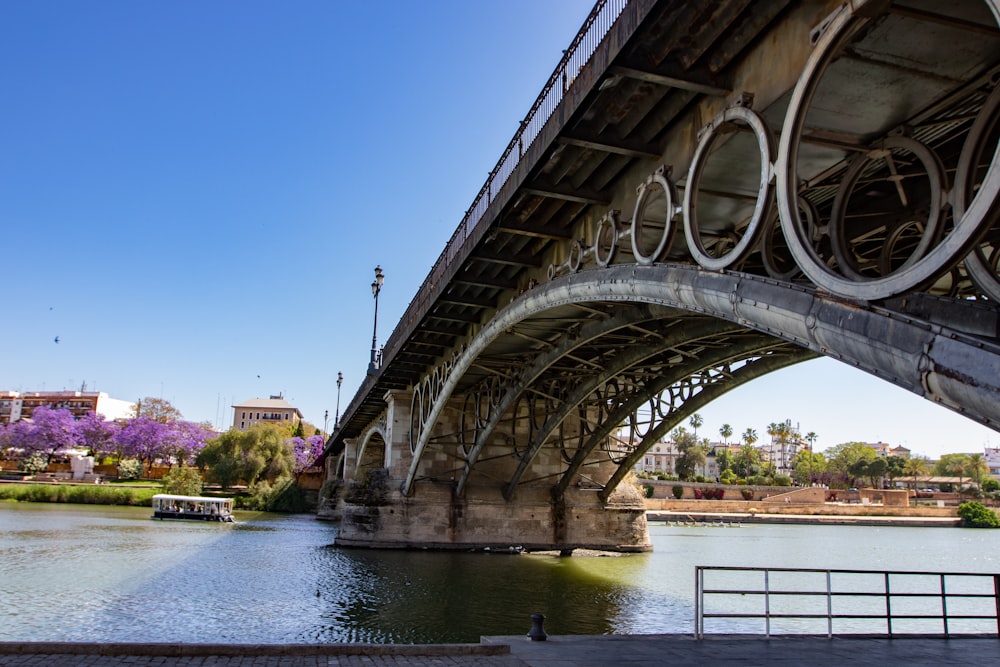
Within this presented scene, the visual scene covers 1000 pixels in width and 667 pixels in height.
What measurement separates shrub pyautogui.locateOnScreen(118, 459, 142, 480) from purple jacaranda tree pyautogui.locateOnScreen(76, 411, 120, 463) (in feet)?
23.8

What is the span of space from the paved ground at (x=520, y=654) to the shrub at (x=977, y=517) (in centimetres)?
8439

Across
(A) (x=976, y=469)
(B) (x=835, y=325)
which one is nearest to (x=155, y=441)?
(B) (x=835, y=325)

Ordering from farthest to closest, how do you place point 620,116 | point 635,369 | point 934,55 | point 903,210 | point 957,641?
point 635,369 < point 620,116 < point 957,641 < point 903,210 < point 934,55

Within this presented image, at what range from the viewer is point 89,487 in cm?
6366

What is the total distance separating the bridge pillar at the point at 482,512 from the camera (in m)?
29.5

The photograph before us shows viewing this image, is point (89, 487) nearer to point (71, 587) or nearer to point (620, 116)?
point (71, 587)

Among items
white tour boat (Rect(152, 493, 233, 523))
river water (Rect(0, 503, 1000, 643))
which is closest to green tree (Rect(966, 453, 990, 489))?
river water (Rect(0, 503, 1000, 643))

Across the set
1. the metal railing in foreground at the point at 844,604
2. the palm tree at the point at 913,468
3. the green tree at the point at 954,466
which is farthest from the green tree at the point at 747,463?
the metal railing in foreground at the point at 844,604

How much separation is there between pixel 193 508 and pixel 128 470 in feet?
141

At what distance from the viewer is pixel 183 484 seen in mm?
63312

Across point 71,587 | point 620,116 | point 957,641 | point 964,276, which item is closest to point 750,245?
point 620,116

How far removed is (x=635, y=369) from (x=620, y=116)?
1283cm

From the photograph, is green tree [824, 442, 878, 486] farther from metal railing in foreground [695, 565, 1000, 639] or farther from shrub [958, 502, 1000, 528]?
metal railing in foreground [695, 565, 1000, 639]

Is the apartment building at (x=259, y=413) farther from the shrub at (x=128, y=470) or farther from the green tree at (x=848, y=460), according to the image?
the green tree at (x=848, y=460)
